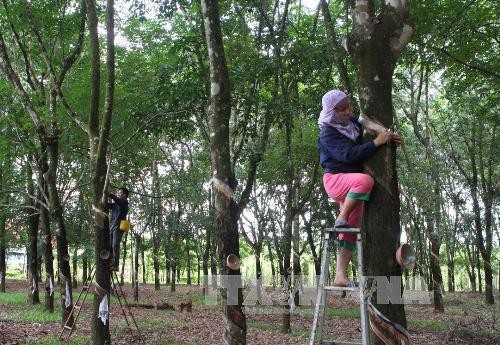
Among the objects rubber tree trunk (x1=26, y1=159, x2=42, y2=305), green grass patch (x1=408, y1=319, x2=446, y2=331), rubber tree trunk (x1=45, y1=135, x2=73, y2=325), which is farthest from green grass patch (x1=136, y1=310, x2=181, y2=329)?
green grass patch (x1=408, y1=319, x2=446, y2=331)

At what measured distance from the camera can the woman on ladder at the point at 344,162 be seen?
149 inches

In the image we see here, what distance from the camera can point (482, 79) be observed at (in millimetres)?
10820

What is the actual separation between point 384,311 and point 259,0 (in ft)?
31.6

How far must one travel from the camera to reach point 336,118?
4121mm

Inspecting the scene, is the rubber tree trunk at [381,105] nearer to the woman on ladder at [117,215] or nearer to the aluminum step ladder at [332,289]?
the aluminum step ladder at [332,289]

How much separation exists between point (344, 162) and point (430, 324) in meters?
12.4

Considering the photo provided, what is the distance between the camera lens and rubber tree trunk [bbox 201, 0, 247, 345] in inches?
222

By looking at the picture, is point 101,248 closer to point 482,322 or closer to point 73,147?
point 73,147

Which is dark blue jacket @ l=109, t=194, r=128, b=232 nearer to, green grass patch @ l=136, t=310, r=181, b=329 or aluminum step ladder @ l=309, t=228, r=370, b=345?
green grass patch @ l=136, t=310, r=181, b=329

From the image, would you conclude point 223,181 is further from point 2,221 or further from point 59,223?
point 2,221

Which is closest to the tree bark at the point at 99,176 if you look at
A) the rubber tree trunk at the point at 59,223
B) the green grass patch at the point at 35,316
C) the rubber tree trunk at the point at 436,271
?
the rubber tree trunk at the point at 59,223

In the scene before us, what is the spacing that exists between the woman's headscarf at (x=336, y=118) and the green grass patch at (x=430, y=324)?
37.0 feet

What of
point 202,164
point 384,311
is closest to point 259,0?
point 384,311

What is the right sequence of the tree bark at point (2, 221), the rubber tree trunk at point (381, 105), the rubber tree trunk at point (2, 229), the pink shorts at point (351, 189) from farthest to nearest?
the rubber tree trunk at point (2, 229)
the tree bark at point (2, 221)
the pink shorts at point (351, 189)
the rubber tree trunk at point (381, 105)
